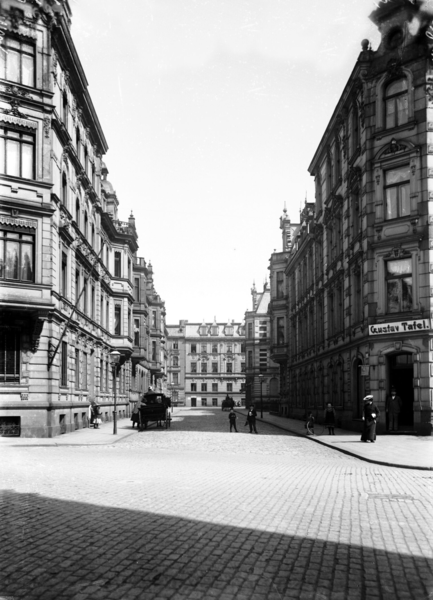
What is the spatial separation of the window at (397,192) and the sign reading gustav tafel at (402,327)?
4.39m

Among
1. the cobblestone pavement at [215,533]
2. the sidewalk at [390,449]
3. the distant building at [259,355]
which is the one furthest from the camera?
the distant building at [259,355]

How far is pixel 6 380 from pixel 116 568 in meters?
19.1

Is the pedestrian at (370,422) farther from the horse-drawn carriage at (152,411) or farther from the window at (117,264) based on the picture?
the window at (117,264)

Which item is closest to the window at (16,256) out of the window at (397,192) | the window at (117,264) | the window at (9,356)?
the window at (9,356)

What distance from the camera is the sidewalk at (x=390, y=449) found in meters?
16.6

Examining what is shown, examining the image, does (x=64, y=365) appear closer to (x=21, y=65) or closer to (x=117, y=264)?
(x=21, y=65)

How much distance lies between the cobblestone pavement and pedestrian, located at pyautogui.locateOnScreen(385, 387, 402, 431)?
10.1 meters

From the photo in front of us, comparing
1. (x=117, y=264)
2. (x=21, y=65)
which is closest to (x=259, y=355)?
(x=117, y=264)

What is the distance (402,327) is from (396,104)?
30.3ft

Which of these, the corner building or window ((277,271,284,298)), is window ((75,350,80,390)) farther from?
window ((277,271,284,298))

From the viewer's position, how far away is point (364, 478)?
1365 centimetres

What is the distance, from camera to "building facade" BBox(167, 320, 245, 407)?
123750mm

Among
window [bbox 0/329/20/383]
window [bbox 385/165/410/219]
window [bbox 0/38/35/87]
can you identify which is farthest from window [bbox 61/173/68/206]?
window [bbox 385/165/410/219]

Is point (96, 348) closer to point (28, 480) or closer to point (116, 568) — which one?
point (28, 480)
